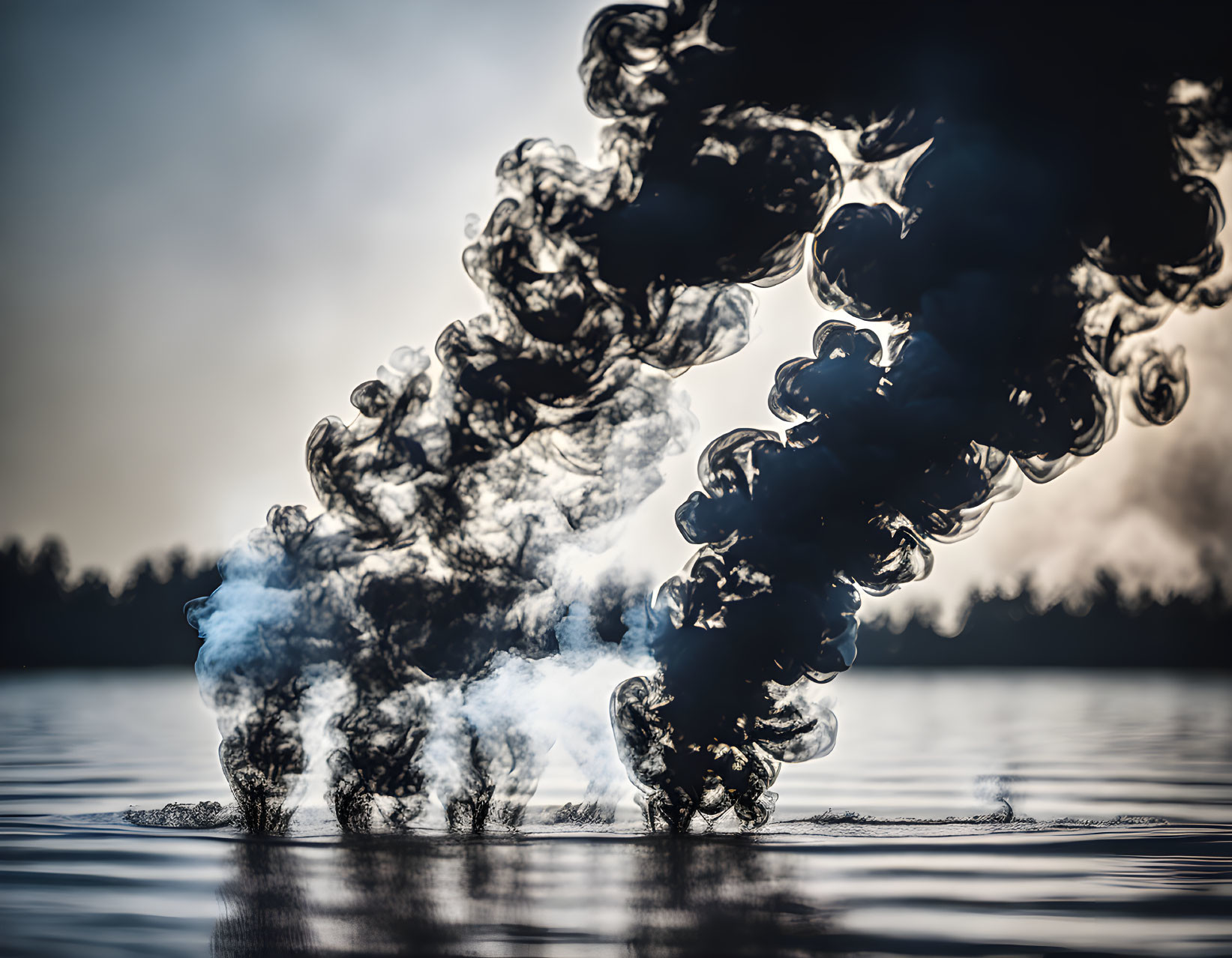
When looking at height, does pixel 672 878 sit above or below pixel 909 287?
below

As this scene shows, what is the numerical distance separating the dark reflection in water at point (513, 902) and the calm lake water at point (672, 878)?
1.5 inches

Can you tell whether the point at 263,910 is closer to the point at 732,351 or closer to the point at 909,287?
the point at 732,351

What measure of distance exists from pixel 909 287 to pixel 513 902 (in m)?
9.74

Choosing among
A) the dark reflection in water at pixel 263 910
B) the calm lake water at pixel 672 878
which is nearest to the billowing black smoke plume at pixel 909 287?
the calm lake water at pixel 672 878

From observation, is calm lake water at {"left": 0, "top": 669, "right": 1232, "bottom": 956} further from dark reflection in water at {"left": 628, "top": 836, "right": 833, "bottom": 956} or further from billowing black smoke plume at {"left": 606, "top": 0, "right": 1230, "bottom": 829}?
billowing black smoke plume at {"left": 606, "top": 0, "right": 1230, "bottom": 829}

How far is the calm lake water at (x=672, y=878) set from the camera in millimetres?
8312

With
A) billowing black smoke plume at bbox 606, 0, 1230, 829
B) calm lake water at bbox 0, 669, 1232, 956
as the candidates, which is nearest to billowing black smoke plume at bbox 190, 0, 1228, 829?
billowing black smoke plume at bbox 606, 0, 1230, 829

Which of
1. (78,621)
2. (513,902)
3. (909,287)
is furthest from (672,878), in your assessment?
(78,621)

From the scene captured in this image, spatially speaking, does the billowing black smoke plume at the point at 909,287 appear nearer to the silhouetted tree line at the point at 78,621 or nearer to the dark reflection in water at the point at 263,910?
the dark reflection in water at the point at 263,910

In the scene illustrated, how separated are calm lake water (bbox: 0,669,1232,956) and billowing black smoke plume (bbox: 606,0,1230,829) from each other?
2.24m

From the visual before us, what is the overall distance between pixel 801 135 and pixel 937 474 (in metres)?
5.18

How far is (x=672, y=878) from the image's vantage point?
423 inches

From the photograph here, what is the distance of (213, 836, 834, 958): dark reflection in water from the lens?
26.5 feet

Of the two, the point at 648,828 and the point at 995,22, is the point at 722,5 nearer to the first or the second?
the point at 995,22
